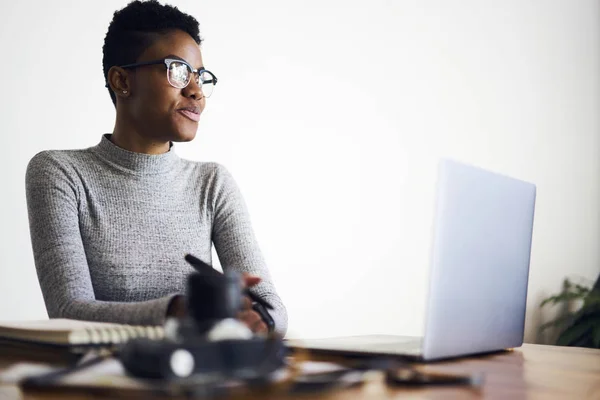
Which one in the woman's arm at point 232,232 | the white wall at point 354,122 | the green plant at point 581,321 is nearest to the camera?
the woman's arm at point 232,232

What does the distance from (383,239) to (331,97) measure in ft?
2.29

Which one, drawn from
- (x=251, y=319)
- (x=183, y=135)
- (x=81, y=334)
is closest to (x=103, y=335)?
(x=81, y=334)

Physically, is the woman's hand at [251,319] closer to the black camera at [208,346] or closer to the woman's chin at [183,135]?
the black camera at [208,346]

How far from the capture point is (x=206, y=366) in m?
0.57

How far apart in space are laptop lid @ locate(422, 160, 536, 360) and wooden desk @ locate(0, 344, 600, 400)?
37 mm

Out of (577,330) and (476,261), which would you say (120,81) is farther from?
(577,330)

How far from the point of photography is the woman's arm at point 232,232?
154 centimetres

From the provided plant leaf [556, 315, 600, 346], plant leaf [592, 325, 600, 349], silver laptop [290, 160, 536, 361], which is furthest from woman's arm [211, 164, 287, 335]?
plant leaf [556, 315, 600, 346]

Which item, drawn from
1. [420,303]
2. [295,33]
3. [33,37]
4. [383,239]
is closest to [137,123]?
[33,37]

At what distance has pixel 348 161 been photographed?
117 inches

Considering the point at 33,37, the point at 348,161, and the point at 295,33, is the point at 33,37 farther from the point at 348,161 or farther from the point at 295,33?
the point at 348,161

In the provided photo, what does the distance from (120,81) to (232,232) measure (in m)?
0.47

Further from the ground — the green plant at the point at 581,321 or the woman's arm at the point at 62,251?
the woman's arm at the point at 62,251

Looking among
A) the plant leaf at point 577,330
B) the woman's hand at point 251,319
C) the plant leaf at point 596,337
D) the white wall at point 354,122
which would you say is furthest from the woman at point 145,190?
the plant leaf at point 577,330
